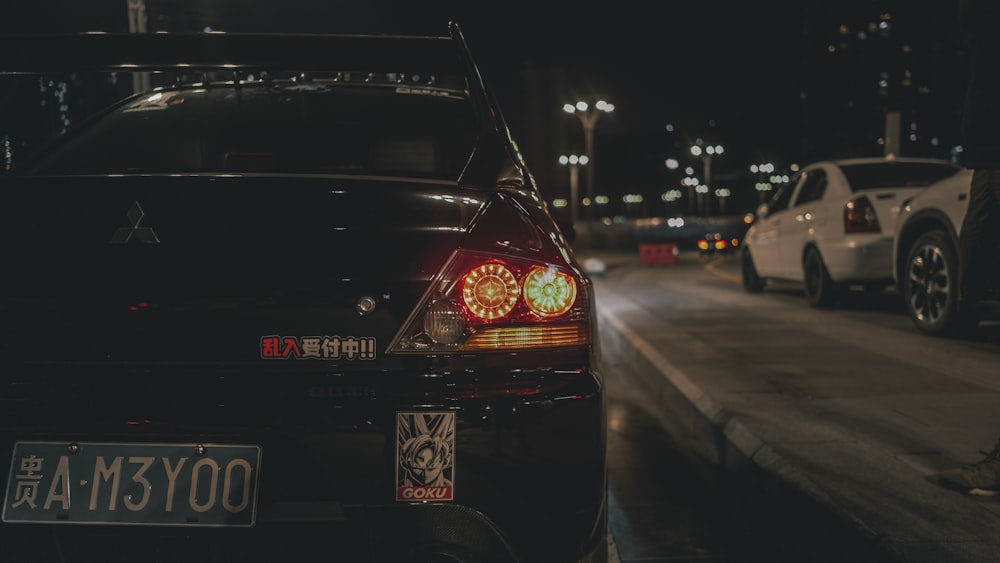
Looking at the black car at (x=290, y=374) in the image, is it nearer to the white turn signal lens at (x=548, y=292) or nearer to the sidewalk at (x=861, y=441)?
the white turn signal lens at (x=548, y=292)

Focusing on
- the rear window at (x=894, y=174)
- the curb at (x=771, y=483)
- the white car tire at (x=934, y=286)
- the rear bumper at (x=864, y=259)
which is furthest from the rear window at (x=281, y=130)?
the rear window at (x=894, y=174)

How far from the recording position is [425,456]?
6.70ft

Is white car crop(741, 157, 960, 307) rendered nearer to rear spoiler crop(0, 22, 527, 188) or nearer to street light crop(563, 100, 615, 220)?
rear spoiler crop(0, 22, 527, 188)

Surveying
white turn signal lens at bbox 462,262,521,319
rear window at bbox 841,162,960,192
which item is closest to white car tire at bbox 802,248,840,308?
rear window at bbox 841,162,960,192

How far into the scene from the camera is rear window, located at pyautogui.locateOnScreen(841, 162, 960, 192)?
988 centimetres

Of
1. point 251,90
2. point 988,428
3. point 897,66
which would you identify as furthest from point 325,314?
point 897,66

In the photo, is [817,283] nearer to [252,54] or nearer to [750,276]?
[750,276]

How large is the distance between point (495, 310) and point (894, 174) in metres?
9.07

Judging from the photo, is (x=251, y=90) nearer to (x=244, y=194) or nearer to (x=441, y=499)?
(x=244, y=194)

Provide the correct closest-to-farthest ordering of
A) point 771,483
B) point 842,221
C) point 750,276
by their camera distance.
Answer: point 771,483 → point 842,221 → point 750,276

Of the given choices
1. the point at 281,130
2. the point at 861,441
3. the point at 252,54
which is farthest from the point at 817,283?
the point at 252,54

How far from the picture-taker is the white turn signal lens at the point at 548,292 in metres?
2.24

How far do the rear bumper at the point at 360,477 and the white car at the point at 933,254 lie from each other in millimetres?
5702

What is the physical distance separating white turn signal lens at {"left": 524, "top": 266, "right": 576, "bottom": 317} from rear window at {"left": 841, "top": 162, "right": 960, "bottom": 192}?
27.5ft
